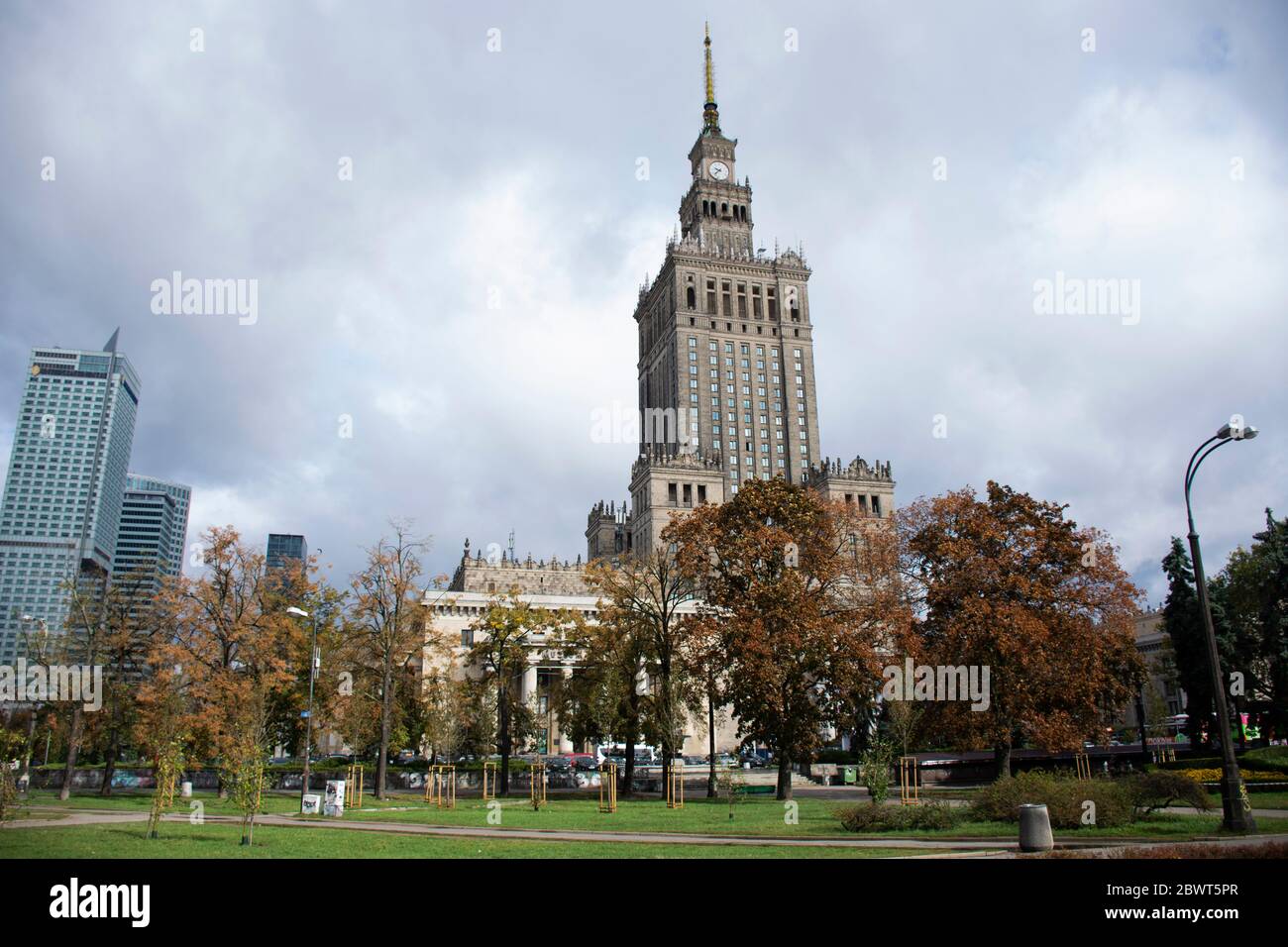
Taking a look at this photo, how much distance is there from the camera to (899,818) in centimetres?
2383

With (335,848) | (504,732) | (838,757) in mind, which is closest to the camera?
(335,848)

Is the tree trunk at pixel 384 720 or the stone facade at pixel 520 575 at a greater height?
the stone facade at pixel 520 575

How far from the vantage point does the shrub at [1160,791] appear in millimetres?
24141

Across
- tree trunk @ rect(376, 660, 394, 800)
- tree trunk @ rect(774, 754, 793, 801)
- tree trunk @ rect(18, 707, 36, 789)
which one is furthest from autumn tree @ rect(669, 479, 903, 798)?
tree trunk @ rect(18, 707, 36, 789)

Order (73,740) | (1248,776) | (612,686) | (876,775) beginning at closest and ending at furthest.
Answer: (876,775) → (1248,776) → (73,740) → (612,686)

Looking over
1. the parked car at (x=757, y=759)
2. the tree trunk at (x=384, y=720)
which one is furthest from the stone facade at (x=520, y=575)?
the tree trunk at (x=384, y=720)

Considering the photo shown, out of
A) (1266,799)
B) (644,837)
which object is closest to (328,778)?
(644,837)

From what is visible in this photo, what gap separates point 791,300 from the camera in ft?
473

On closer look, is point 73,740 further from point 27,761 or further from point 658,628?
point 658,628

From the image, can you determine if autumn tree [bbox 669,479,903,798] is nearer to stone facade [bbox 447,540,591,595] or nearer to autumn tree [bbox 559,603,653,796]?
autumn tree [bbox 559,603,653,796]

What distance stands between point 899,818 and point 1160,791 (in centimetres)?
775

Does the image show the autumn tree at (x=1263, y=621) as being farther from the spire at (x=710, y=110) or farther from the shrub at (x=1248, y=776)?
the spire at (x=710, y=110)

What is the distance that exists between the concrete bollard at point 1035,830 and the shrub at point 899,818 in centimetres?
619
